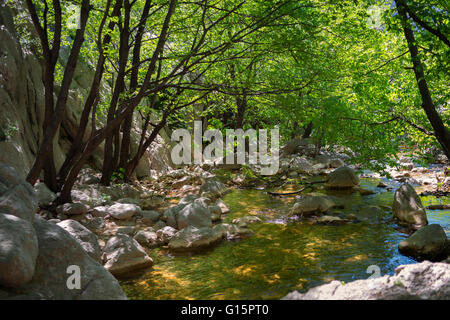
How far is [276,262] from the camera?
5.39 metres

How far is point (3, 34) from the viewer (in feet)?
29.1

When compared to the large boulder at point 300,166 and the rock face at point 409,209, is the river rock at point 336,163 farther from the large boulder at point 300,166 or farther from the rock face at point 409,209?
the rock face at point 409,209

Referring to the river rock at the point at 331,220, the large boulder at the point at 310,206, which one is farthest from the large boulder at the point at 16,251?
the large boulder at the point at 310,206

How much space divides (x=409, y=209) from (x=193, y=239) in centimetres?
507

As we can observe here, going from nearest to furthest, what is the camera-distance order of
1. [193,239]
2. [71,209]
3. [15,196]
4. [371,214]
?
[15,196]
[193,239]
[71,209]
[371,214]

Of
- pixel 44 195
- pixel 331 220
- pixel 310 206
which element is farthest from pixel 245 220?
pixel 44 195

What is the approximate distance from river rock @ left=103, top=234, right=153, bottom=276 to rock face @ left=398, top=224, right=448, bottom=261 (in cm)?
454

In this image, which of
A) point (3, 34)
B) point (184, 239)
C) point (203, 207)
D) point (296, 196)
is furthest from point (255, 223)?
point (3, 34)

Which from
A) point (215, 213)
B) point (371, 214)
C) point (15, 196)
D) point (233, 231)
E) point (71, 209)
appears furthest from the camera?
point (215, 213)

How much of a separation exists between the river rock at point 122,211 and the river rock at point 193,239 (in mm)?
2084

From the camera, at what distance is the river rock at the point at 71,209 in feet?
24.2

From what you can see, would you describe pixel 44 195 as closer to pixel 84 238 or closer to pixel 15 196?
pixel 84 238

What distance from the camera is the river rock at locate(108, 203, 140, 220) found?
7.71 metres
